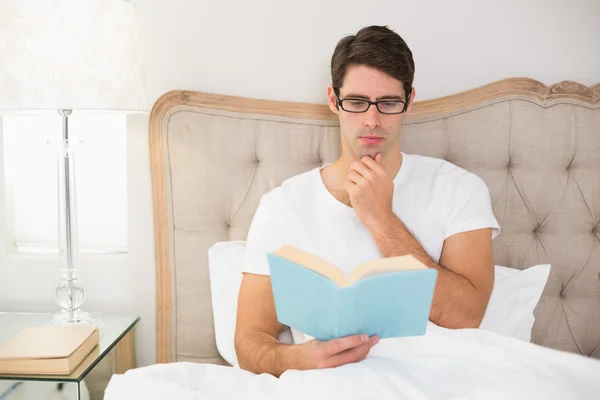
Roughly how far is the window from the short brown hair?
30.2 inches

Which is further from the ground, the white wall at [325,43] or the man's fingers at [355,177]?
the white wall at [325,43]

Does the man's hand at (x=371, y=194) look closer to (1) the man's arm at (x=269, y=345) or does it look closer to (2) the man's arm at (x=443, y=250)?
(2) the man's arm at (x=443, y=250)

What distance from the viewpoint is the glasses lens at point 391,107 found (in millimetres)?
1328

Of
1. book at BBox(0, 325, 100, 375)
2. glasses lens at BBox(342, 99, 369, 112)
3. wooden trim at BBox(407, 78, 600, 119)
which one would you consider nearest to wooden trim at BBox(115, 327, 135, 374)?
book at BBox(0, 325, 100, 375)

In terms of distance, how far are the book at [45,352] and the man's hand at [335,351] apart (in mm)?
580

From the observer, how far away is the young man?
1239mm

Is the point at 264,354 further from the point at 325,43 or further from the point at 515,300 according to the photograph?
the point at 325,43

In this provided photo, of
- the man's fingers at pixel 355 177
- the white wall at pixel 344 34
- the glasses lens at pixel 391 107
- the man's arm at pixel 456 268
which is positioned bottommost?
the man's arm at pixel 456 268

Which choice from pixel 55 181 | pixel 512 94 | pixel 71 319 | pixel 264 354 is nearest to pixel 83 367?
pixel 71 319

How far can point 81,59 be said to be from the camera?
4.17ft

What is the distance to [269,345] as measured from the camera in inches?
46.9

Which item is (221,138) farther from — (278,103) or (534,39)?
(534,39)

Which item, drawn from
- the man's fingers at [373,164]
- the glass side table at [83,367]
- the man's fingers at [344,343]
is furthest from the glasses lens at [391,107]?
the glass side table at [83,367]

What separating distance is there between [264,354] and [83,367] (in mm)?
482
